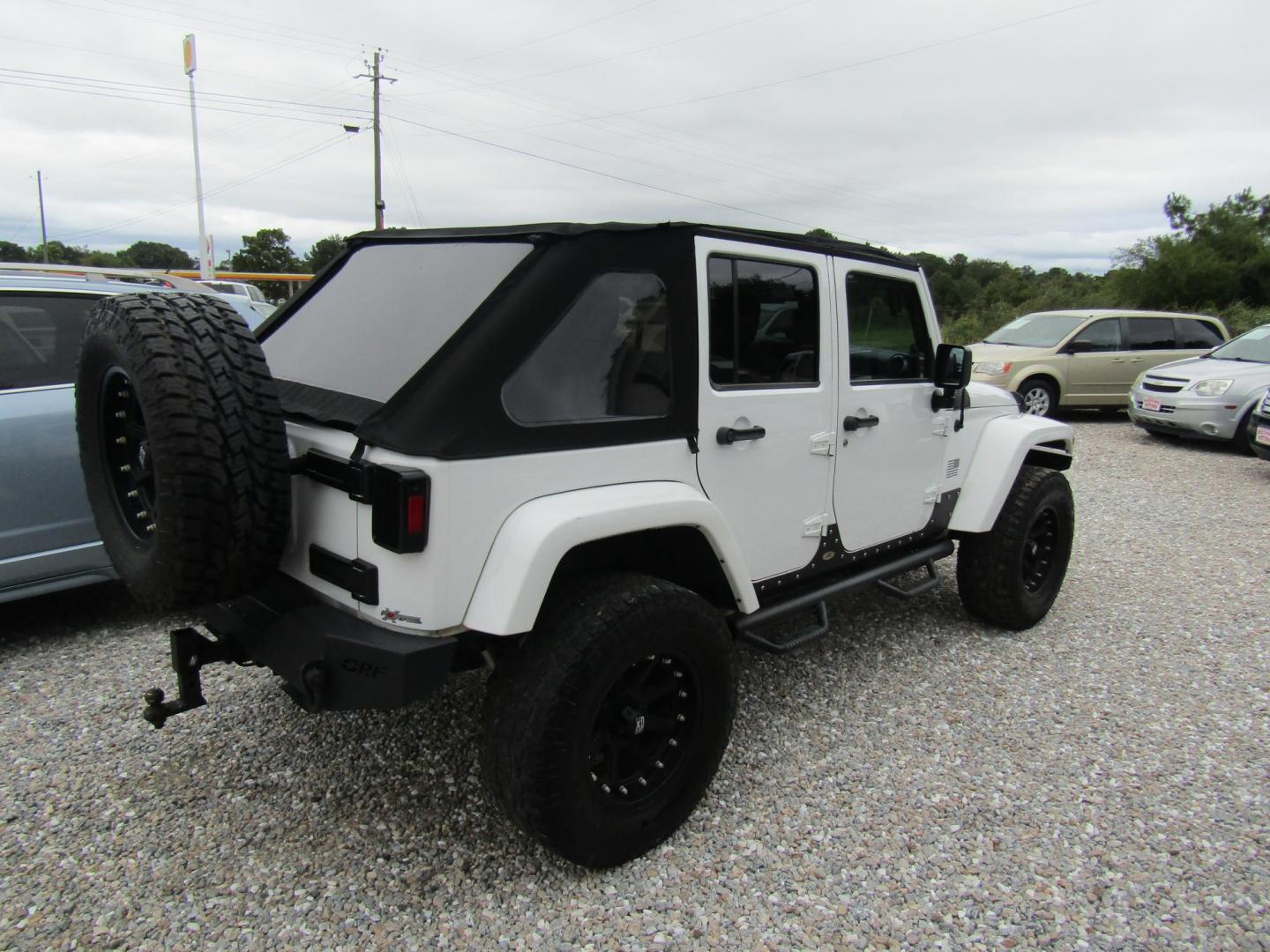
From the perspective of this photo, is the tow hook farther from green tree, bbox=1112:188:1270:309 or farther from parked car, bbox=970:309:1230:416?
green tree, bbox=1112:188:1270:309

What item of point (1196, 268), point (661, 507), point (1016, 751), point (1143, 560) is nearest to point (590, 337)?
point (661, 507)

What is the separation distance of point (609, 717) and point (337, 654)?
30.9 inches

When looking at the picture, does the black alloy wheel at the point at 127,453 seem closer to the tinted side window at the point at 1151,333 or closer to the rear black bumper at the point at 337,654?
the rear black bumper at the point at 337,654

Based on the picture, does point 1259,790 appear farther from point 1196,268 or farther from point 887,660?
point 1196,268

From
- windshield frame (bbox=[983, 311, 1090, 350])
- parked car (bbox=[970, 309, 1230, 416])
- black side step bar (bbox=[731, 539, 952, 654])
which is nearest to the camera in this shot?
black side step bar (bbox=[731, 539, 952, 654])

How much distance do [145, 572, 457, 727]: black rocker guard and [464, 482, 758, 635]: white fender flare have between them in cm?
17

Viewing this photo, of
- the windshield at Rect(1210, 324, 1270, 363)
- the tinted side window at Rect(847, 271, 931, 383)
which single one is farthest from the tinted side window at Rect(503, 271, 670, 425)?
the windshield at Rect(1210, 324, 1270, 363)

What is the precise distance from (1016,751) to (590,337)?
2336 mm

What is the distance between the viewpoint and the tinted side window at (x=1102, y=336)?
1170cm

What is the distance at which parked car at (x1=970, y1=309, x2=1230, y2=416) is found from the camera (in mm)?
11352

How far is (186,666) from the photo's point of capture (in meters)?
2.42

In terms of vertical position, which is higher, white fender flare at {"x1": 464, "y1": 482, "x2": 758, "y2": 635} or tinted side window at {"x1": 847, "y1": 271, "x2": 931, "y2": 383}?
tinted side window at {"x1": 847, "y1": 271, "x2": 931, "y2": 383}

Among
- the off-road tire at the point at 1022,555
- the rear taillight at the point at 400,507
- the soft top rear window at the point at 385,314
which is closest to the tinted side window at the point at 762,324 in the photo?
the soft top rear window at the point at 385,314

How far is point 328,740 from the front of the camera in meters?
3.05
